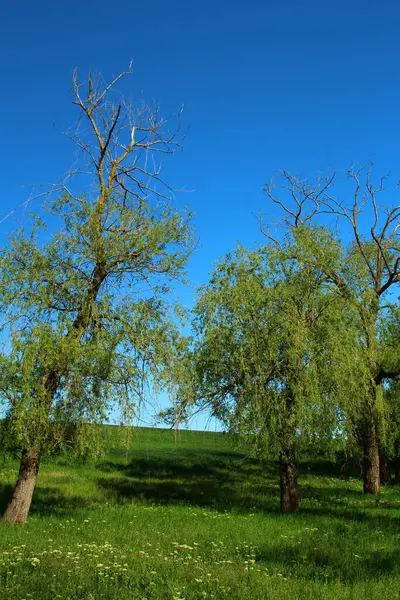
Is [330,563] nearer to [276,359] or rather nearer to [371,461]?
[276,359]

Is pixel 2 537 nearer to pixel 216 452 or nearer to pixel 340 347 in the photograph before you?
pixel 340 347

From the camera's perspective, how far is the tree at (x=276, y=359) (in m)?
19.0

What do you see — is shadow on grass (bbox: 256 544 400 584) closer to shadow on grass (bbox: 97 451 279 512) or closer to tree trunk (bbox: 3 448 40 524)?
tree trunk (bbox: 3 448 40 524)

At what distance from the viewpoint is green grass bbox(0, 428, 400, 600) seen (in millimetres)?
8938

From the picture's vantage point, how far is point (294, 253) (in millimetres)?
22078

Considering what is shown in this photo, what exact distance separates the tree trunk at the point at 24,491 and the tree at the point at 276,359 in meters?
5.48

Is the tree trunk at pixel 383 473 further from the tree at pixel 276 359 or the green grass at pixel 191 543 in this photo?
the tree at pixel 276 359

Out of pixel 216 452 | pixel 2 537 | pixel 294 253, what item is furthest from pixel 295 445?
pixel 216 452

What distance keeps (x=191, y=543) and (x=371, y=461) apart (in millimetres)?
18748

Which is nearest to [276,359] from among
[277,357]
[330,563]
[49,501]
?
[277,357]

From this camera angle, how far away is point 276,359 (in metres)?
19.1

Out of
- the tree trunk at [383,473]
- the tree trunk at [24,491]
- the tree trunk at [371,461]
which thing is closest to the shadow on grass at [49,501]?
the tree trunk at [24,491]

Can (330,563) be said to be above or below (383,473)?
Result: below

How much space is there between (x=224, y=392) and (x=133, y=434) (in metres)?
4.64
